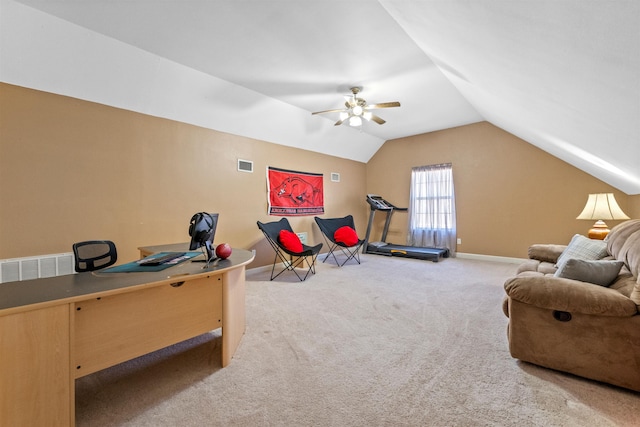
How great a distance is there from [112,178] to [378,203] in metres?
4.75

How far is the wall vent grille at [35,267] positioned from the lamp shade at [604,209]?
614cm

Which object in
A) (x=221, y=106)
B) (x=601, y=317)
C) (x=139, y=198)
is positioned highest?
(x=221, y=106)

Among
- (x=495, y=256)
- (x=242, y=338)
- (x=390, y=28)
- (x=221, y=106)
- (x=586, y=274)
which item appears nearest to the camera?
(x=586, y=274)

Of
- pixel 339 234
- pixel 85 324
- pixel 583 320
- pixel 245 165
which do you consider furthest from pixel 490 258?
pixel 85 324

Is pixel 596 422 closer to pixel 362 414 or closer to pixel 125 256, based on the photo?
pixel 362 414

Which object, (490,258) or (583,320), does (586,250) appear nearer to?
(583,320)

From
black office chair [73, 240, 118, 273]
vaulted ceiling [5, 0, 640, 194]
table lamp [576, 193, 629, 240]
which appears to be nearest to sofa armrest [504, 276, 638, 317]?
vaulted ceiling [5, 0, 640, 194]

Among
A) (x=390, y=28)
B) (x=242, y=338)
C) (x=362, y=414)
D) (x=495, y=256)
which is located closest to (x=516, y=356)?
(x=362, y=414)

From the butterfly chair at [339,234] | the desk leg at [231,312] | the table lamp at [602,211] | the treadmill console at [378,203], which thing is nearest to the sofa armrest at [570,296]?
the desk leg at [231,312]

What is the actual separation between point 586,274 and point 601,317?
345mm

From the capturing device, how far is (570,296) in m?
1.58

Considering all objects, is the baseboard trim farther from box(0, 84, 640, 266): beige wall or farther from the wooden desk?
the wooden desk

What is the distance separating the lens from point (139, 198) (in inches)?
127

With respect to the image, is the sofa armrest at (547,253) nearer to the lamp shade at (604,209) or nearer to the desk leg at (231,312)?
the lamp shade at (604,209)
